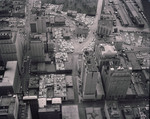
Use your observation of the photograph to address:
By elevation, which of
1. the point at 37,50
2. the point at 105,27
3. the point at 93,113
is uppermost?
the point at 105,27

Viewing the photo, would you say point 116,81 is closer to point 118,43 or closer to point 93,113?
point 93,113

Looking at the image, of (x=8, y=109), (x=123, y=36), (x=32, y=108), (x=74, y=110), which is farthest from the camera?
(x=123, y=36)

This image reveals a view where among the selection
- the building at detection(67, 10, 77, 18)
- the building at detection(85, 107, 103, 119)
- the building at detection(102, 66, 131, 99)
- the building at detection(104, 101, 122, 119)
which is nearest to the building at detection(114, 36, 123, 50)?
Result: the building at detection(102, 66, 131, 99)

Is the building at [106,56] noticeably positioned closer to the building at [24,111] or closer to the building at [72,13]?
the building at [24,111]

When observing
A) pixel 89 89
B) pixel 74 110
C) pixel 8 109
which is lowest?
pixel 74 110

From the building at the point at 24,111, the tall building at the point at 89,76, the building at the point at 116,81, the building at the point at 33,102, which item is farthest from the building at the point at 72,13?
the building at the point at 24,111

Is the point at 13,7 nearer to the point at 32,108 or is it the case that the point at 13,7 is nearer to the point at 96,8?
the point at 96,8

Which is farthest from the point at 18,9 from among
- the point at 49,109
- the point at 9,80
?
A: the point at 49,109

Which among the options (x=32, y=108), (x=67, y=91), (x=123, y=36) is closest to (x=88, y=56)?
(x=67, y=91)
